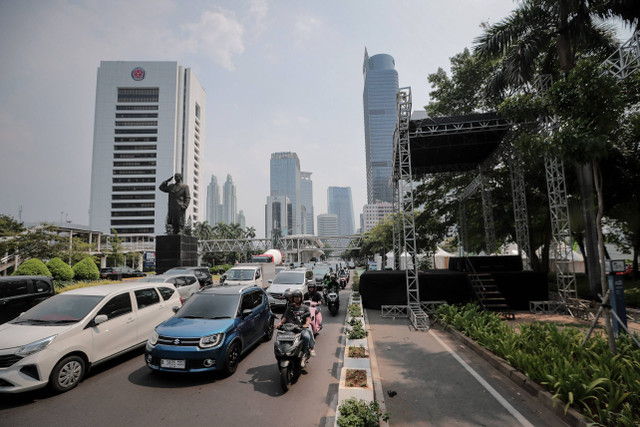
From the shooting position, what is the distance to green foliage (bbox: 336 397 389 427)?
3740mm

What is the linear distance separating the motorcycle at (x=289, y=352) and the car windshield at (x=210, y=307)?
1417 millimetres

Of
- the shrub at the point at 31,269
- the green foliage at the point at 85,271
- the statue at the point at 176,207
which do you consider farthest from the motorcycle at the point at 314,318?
the statue at the point at 176,207

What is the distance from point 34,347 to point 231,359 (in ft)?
9.90

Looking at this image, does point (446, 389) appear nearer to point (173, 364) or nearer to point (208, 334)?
point (208, 334)

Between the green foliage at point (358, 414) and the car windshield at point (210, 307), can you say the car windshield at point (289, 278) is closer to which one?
the car windshield at point (210, 307)

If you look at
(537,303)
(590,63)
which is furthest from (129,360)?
(537,303)

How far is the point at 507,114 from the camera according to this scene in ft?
32.7

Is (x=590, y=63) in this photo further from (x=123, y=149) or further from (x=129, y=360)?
(x=123, y=149)

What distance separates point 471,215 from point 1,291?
81.1 ft

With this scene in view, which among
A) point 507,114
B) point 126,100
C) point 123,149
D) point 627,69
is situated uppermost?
point 126,100

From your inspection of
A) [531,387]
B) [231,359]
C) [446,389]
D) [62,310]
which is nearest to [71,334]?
[62,310]

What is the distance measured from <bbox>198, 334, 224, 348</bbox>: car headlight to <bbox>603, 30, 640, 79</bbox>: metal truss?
12139 millimetres

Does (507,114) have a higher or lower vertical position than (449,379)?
higher

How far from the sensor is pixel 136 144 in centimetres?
9369
